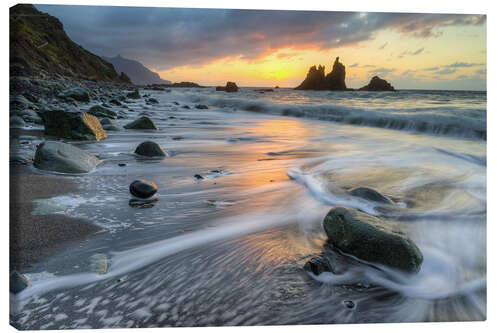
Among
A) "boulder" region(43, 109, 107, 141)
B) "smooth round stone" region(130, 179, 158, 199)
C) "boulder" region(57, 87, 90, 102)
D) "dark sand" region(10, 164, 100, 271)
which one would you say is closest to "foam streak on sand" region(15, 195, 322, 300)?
"dark sand" region(10, 164, 100, 271)

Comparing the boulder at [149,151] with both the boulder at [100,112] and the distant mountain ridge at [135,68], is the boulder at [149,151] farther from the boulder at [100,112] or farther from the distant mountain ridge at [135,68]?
the boulder at [100,112]

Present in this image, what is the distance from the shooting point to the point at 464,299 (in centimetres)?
168

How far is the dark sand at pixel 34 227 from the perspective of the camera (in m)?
1.68

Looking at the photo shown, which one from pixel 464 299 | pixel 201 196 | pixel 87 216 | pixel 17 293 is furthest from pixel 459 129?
pixel 17 293

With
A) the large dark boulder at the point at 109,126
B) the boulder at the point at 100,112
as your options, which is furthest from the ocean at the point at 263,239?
the boulder at the point at 100,112

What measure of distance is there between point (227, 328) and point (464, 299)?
1.36 metres

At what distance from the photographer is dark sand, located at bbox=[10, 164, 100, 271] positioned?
1683mm

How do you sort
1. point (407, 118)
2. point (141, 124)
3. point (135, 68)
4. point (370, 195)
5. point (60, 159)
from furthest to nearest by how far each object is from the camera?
point (141, 124), point (407, 118), point (135, 68), point (60, 159), point (370, 195)

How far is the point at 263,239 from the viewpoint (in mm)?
1920

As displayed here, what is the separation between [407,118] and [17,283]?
18.0 feet

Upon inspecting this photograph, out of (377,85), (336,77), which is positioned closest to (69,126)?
(336,77)

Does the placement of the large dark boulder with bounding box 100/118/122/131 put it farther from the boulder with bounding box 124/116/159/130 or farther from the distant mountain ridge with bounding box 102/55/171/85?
the distant mountain ridge with bounding box 102/55/171/85

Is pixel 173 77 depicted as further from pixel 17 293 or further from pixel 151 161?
pixel 17 293

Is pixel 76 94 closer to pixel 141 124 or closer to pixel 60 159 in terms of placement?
pixel 141 124
